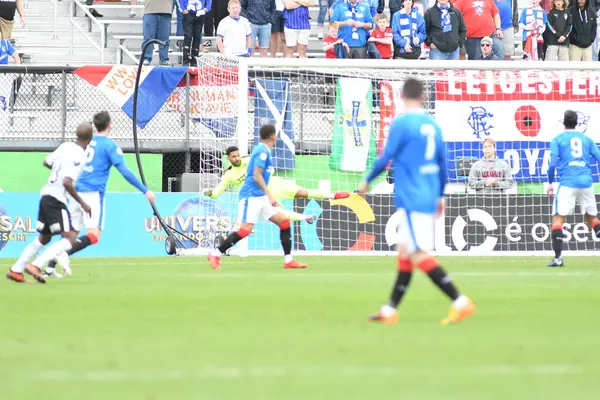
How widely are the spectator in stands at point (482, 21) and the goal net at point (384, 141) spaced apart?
99.7 inches

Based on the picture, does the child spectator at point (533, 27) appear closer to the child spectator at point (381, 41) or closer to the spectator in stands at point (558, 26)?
the spectator in stands at point (558, 26)

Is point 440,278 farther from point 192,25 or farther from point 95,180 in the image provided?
point 192,25

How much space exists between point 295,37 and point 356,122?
3494mm

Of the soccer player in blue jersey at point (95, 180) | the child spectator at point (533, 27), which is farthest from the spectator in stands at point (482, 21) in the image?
the soccer player in blue jersey at point (95, 180)

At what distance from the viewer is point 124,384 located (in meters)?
6.39

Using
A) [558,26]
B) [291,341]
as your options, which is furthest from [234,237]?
[558,26]

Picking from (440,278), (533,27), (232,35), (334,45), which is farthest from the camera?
(533,27)

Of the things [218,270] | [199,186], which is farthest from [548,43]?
[218,270]

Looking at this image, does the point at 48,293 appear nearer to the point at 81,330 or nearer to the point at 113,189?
the point at 81,330

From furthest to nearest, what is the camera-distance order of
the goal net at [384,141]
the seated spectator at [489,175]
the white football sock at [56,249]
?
the seated spectator at [489,175], the goal net at [384,141], the white football sock at [56,249]

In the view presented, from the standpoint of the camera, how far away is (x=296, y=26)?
25.5 m

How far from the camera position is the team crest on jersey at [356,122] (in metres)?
22.8

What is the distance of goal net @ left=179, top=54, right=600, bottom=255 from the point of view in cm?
2233

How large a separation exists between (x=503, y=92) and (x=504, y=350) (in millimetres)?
15892
